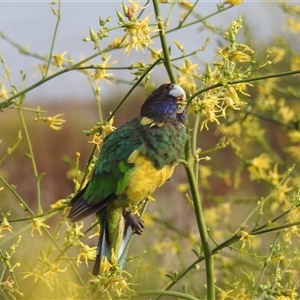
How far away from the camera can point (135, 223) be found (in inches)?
92.2

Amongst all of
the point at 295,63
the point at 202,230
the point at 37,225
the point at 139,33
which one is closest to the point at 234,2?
the point at 139,33

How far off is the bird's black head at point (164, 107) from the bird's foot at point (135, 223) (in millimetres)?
322

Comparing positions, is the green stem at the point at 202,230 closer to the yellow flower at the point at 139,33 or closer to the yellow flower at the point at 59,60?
the yellow flower at the point at 139,33

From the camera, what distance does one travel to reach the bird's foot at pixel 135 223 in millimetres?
2296

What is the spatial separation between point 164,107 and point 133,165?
22cm

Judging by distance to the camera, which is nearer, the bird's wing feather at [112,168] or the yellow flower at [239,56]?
the yellow flower at [239,56]

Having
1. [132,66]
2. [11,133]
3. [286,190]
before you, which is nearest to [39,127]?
[11,133]

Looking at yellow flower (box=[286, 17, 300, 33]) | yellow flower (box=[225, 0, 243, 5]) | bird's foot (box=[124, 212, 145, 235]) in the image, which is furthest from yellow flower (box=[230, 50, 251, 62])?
yellow flower (box=[286, 17, 300, 33])

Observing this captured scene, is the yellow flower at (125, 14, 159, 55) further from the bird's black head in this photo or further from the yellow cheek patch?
the yellow cheek patch

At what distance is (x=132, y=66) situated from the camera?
207cm

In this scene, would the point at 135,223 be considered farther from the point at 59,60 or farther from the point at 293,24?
the point at 293,24

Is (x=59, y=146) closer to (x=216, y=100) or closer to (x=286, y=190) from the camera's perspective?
(x=286, y=190)

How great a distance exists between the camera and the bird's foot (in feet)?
7.53

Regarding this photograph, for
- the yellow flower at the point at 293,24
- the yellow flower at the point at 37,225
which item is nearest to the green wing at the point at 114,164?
the yellow flower at the point at 37,225
